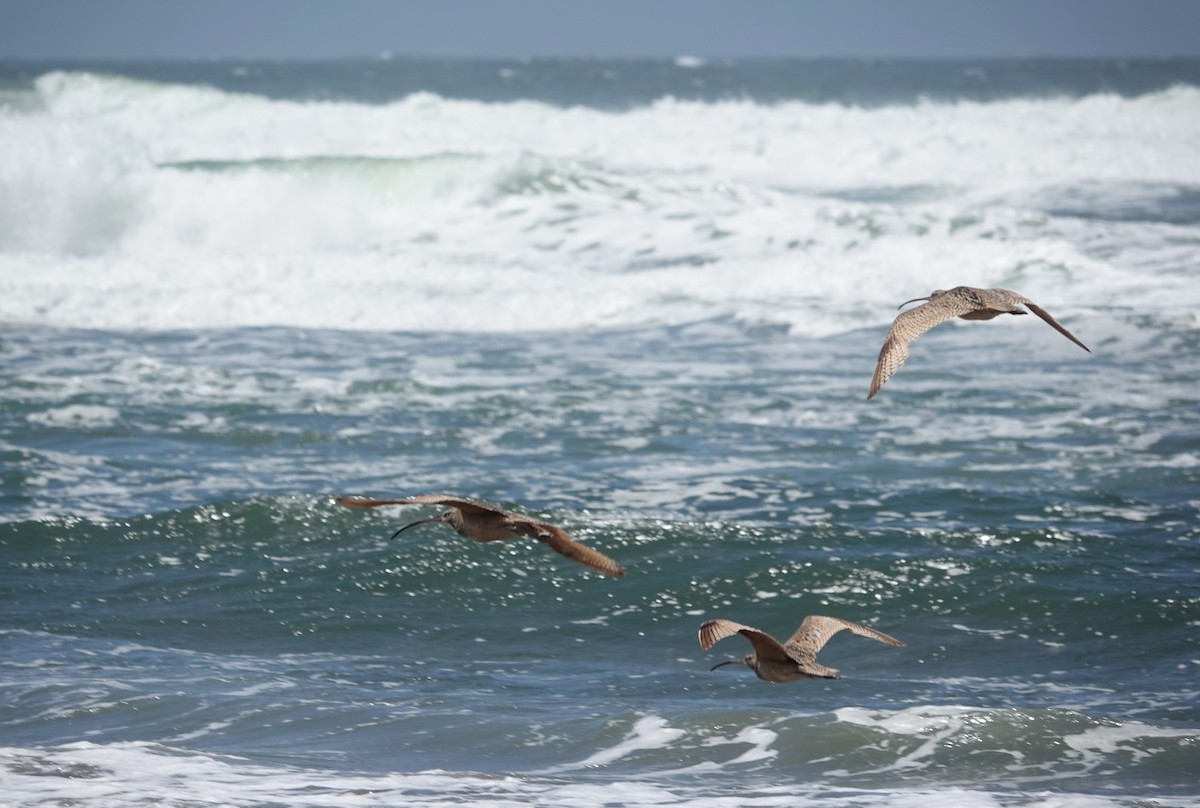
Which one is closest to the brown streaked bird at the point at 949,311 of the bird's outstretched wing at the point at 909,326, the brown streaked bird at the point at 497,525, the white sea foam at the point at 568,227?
the bird's outstretched wing at the point at 909,326

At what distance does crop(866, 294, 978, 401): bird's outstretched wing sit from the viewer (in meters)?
4.75

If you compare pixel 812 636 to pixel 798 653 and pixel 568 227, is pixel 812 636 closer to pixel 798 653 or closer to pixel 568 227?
pixel 798 653

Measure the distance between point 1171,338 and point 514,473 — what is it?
6636mm

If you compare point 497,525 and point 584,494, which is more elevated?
point 497,525

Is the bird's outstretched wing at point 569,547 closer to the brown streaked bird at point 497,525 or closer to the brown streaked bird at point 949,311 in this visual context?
the brown streaked bird at point 497,525

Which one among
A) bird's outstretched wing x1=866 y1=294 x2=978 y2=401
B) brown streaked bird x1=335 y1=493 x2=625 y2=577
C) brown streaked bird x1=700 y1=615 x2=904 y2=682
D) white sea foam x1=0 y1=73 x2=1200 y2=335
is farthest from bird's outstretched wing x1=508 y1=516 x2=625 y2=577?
white sea foam x1=0 y1=73 x2=1200 y2=335

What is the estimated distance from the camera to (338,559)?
803 cm

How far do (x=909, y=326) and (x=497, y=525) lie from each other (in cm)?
153

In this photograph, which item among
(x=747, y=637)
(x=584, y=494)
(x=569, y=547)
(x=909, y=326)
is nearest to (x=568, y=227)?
(x=584, y=494)

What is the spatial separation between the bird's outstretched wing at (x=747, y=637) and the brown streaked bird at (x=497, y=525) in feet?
1.05

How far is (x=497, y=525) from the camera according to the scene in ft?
15.8

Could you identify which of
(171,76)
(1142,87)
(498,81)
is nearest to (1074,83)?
(1142,87)

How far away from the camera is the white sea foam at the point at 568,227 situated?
1537 cm

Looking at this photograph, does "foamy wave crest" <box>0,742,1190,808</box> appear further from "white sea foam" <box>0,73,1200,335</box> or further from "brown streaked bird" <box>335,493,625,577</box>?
"white sea foam" <box>0,73,1200,335</box>
